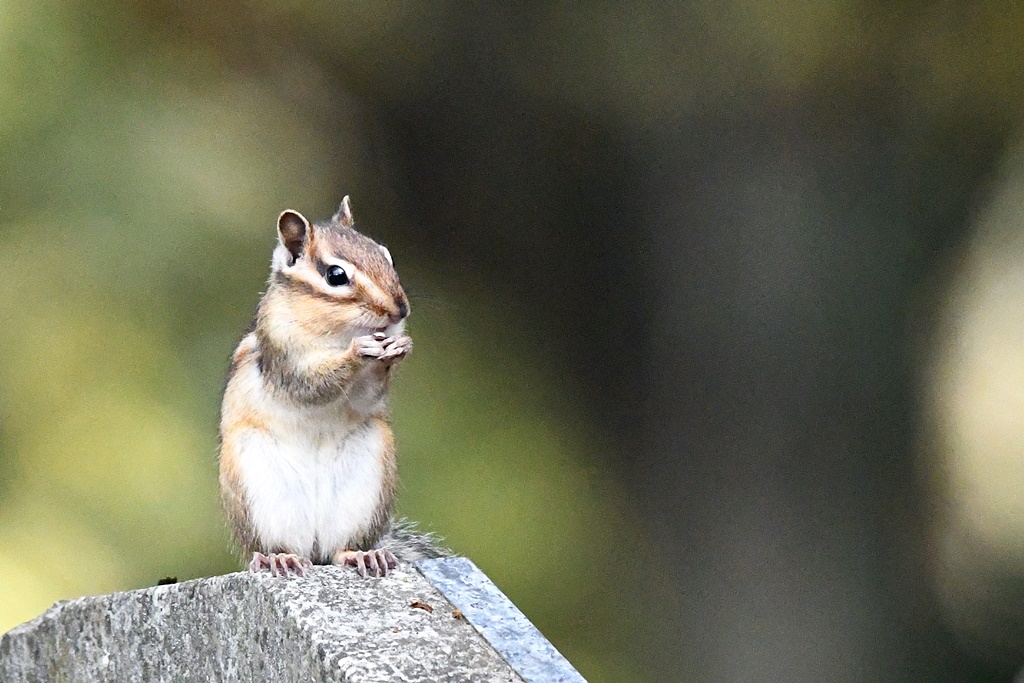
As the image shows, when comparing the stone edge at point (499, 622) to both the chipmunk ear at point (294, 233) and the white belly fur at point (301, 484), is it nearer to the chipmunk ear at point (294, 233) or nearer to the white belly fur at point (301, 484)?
the white belly fur at point (301, 484)

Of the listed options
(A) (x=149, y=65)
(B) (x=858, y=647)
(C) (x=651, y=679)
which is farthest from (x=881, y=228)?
(A) (x=149, y=65)

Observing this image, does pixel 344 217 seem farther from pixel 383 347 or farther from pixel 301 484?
pixel 301 484

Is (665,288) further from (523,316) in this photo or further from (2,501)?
(2,501)

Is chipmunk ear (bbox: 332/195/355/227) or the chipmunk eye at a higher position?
chipmunk ear (bbox: 332/195/355/227)

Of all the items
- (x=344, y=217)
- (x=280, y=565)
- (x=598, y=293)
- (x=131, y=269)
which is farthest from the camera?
(x=598, y=293)

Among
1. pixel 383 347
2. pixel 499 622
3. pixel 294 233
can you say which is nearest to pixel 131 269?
pixel 294 233

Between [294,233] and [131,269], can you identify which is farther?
[131,269]

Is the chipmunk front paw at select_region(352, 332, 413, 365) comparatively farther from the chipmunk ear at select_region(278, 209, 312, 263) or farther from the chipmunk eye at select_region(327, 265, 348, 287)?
the chipmunk ear at select_region(278, 209, 312, 263)

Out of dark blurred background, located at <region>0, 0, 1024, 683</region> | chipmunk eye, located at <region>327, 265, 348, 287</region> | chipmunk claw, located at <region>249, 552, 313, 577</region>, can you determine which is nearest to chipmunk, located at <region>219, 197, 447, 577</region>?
chipmunk eye, located at <region>327, 265, 348, 287</region>
